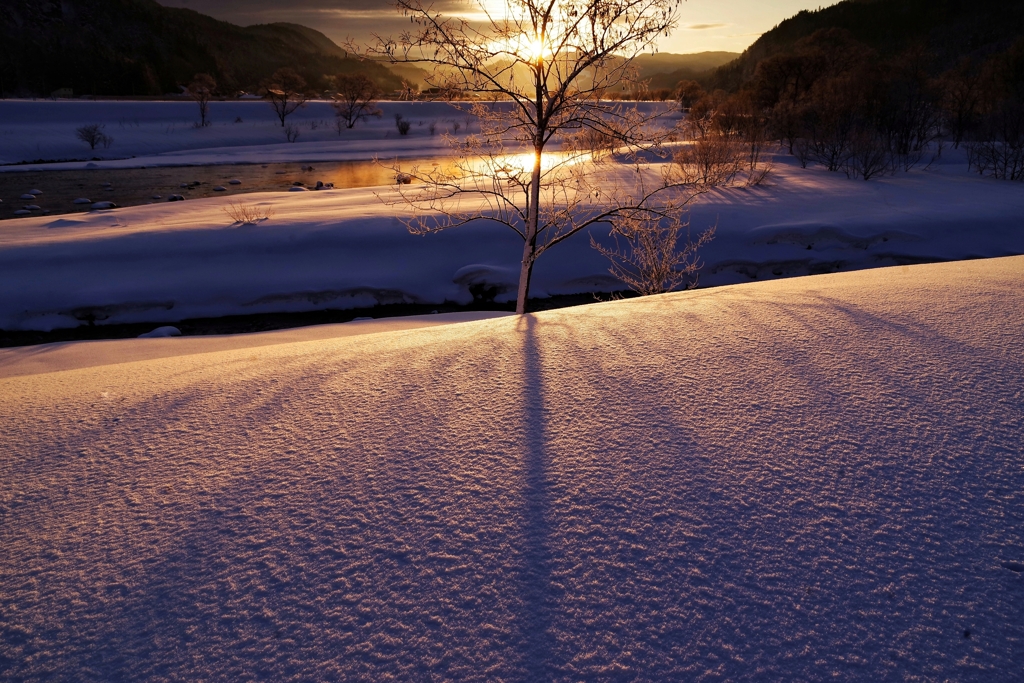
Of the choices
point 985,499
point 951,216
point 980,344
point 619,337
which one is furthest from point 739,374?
point 951,216

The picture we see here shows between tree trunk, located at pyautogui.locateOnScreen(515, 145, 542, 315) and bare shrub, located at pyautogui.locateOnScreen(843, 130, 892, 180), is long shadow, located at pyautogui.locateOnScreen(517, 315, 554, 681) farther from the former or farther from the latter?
bare shrub, located at pyautogui.locateOnScreen(843, 130, 892, 180)

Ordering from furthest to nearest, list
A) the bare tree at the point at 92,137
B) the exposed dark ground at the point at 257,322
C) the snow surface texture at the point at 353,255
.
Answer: the bare tree at the point at 92,137 → the snow surface texture at the point at 353,255 → the exposed dark ground at the point at 257,322

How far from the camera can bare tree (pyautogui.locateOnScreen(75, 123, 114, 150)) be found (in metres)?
27.5

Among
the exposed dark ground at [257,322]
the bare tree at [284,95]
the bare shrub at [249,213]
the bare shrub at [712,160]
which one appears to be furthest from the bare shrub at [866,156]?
the bare tree at [284,95]

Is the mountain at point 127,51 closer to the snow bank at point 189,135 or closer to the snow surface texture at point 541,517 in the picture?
the snow bank at point 189,135

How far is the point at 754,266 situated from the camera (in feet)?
32.7

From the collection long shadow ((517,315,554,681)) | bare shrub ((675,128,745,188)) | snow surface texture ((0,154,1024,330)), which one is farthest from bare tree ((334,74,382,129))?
long shadow ((517,315,554,681))

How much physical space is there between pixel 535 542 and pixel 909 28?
81.3 meters

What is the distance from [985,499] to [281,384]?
3.16 m

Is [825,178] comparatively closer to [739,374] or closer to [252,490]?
[739,374]

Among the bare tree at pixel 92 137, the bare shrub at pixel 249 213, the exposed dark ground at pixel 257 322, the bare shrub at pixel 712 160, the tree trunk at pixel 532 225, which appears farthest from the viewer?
the bare tree at pixel 92 137

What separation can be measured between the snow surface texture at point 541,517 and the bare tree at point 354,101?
37.9 m

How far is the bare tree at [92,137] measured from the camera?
90.3 ft

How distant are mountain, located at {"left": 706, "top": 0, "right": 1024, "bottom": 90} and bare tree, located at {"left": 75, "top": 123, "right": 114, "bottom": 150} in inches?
1891
